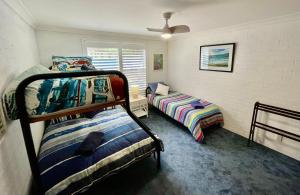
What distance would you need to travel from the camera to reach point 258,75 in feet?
8.25

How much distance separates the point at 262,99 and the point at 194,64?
1755 mm

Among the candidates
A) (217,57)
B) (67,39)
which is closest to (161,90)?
(217,57)

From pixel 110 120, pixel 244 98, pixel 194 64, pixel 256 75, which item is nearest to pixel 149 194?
pixel 110 120

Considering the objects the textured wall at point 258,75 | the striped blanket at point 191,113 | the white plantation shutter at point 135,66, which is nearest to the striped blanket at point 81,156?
→ the striped blanket at point 191,113

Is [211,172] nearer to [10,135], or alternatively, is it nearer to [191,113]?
[191,113]

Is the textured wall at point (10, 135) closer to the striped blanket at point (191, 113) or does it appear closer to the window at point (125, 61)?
the window at point (125, 61)

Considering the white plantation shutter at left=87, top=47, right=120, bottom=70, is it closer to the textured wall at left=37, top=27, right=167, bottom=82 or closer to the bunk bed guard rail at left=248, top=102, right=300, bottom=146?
the textured wall at left=37, top=27, right=167, bottom=82

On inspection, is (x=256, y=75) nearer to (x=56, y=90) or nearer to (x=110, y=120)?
(x=110, y=120)

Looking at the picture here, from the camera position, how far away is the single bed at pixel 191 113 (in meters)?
2.71

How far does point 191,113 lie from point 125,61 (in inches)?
87.0

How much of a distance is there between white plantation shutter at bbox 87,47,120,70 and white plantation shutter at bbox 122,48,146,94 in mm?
222

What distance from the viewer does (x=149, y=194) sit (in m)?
1.69

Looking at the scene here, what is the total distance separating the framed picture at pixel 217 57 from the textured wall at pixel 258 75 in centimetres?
10

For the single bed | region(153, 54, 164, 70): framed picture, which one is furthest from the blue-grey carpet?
region(153, 54, 164, 70): framed picture
